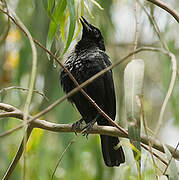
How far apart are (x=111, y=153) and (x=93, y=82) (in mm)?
550

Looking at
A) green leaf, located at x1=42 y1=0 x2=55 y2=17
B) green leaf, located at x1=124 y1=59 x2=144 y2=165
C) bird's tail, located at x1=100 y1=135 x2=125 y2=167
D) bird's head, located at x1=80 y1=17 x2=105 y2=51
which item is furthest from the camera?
bird's head, located at x1=80 y1=17 x2=105 y2=51

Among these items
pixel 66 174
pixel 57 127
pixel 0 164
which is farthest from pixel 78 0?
pixel 66 174

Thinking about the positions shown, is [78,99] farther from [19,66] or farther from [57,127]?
[57,127]

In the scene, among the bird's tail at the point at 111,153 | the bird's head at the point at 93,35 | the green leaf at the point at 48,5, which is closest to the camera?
the green leaf at the point at 48,5

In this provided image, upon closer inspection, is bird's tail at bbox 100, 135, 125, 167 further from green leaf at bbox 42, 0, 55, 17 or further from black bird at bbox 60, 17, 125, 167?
green leaf at bbox 42, 0, 55, 17

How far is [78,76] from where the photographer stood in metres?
3.06

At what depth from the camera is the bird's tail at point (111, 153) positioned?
3.04 metres

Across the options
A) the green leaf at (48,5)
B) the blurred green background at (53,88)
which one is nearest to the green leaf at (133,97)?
the green leaf at (48,5)

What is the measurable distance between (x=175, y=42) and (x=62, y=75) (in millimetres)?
1047

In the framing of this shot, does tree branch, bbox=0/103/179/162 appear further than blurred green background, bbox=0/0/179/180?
No

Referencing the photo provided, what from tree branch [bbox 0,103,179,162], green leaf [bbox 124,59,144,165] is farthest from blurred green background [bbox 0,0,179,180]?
green leaf [bbox 124,59,144,165]

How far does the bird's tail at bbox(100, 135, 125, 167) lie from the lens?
9.99 ft

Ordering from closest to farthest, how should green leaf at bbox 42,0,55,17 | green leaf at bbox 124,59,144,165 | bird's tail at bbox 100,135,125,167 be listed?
green leaf at bbox 124,59,144,165 → green leaf at bbox 42,0,55,17 → bird's tail at bbox 100,135,125,167

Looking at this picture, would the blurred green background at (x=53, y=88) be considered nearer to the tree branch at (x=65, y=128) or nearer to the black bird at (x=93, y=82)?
the black bird at (x=93, y=82)
